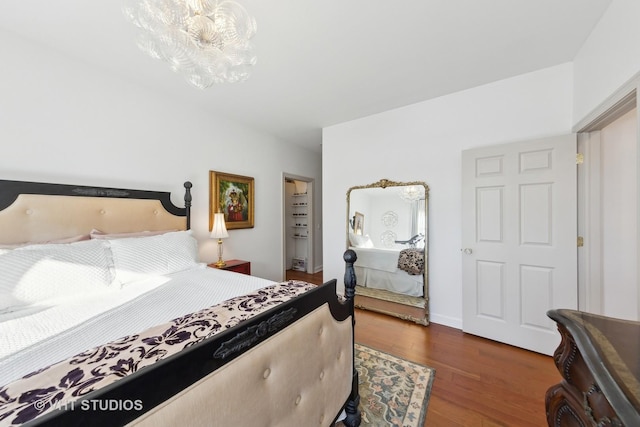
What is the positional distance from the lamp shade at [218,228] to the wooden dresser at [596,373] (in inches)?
111

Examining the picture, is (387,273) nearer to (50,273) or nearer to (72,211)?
(50,273)

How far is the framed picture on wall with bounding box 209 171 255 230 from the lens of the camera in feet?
9.82

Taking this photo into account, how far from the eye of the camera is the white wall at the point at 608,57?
1313 mm

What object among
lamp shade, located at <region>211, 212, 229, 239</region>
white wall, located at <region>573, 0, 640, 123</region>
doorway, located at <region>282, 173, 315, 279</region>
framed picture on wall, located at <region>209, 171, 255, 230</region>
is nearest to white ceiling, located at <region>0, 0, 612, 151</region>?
white wall, located at <region>573, 0, 640, 123</region>

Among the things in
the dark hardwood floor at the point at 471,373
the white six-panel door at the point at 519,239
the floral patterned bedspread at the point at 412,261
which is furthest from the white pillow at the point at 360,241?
the white six-panel door at the point at 519,239

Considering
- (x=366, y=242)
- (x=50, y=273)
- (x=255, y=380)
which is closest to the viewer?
(x=255, y=380)

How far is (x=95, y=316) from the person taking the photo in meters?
1.18

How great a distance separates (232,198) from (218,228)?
0.58 metres

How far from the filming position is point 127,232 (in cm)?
216

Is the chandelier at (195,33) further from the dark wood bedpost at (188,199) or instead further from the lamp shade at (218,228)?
the lamp shade at (218,228)

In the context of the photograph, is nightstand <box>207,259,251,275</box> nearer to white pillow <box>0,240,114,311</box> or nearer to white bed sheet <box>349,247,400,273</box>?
white pillow <box>0,240,114,311</box>

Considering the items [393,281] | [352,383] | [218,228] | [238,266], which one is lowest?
[352,383]

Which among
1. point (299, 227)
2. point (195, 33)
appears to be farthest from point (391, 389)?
point (299, 227)

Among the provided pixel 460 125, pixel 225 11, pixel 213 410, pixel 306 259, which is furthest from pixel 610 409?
pixel 306 259
